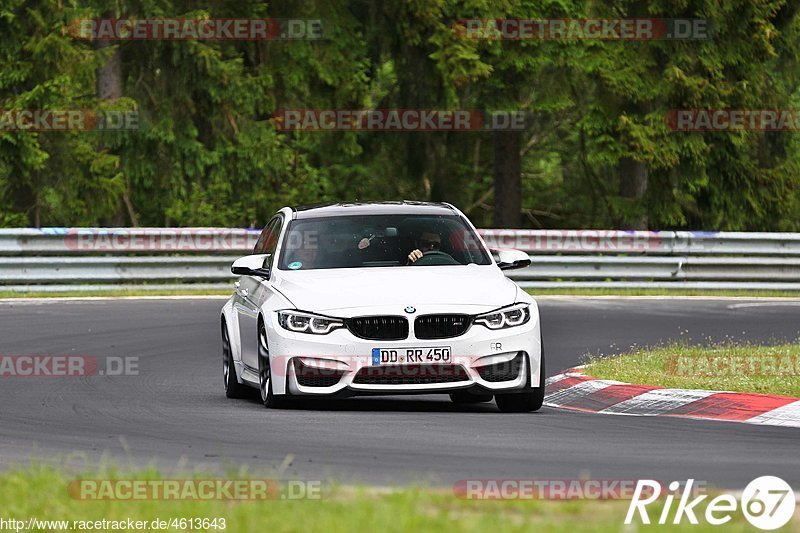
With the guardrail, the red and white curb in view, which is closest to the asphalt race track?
the red and white curb

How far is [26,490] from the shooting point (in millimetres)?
A: 7730

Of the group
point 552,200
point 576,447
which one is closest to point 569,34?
point 552,200

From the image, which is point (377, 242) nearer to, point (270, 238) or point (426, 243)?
point (426, 243)

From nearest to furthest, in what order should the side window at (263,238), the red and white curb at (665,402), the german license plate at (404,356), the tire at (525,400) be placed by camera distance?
the german license plate at (404,356)
the red and white curb at (665,402)
the tire at (525,400)
the side window at (263,238)

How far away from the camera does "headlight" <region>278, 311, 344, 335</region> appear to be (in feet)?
38.9

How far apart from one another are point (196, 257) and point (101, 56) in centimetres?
852

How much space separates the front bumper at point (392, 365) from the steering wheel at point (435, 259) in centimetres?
124

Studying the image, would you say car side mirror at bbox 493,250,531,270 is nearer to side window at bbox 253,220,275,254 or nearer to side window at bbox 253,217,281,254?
side window at bbox 253,217,281,254

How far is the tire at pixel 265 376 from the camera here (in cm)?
1225

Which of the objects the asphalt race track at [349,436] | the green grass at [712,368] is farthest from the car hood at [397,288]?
the green grass at [712,368]

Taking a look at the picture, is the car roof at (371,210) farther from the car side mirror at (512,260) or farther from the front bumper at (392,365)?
the front bumper at (392,365)

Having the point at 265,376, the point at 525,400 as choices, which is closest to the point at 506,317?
the point at 525,400

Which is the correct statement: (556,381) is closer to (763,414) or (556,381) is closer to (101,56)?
(763,414)

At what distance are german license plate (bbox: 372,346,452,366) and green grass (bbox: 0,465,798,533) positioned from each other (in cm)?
414
